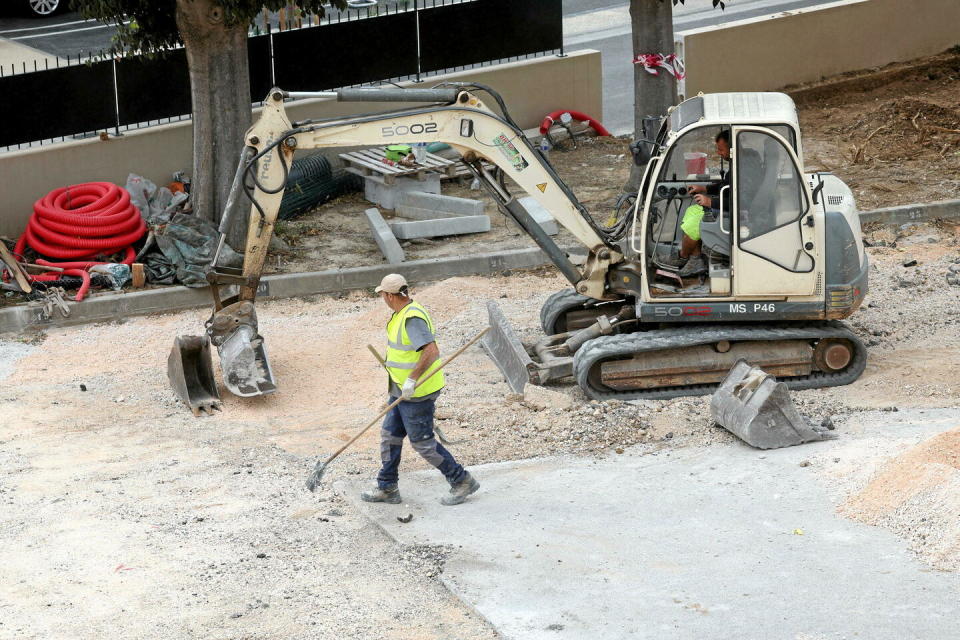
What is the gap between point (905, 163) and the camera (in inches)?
684

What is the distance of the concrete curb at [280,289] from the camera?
43.8ft

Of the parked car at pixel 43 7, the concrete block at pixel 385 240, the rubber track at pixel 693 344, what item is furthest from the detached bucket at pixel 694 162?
the parked car at pixel 43 7

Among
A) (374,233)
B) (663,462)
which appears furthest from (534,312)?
(663,462)

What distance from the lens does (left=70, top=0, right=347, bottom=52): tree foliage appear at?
13.8m

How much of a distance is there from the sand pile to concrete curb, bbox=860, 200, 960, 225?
23.7ft

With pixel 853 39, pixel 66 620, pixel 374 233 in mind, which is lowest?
pixel 66 620

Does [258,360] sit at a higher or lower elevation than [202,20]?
lower

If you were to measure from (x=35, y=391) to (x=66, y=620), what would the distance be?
15.6ft

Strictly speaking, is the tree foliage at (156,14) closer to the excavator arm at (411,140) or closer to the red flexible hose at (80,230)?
the red flexible hose at (80,230)

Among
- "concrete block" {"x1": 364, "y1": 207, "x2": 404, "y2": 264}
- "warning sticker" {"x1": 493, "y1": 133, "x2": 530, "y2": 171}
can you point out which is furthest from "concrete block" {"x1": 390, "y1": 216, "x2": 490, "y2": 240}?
"warning sticker" {"x1": 493, "y1": 133, "x2": 530, "y2": 171}

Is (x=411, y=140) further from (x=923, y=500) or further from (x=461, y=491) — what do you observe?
(x=923, y=500)

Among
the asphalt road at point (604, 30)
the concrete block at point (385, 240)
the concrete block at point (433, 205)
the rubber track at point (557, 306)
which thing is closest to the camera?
the rubber track at point (557, 306)

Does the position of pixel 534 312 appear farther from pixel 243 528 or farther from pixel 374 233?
pixel 243 528

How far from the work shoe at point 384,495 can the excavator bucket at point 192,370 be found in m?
2.66
